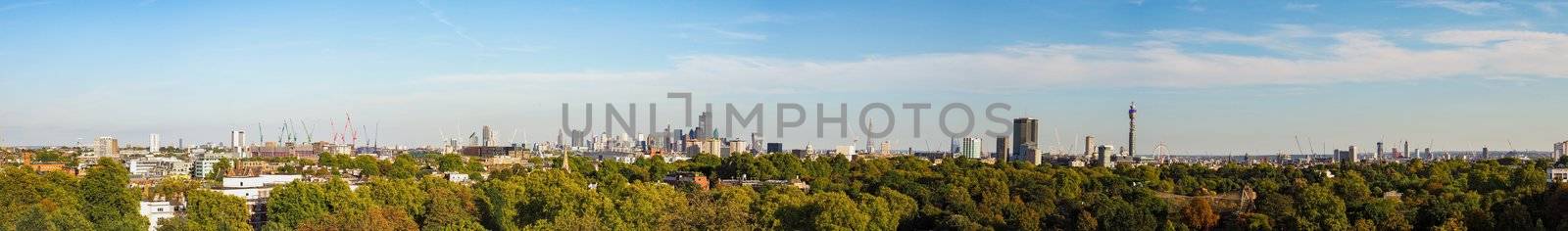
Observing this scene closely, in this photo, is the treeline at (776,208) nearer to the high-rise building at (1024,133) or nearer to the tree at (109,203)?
the tree at (109,203)

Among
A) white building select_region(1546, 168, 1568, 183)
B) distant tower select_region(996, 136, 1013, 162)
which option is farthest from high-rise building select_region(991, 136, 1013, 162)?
white building select_region(1546, 168, 1568, 183)

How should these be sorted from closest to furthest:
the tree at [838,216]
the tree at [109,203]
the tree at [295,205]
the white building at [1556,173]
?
1. the tree at [109,203]
2. the tree at [838,216]
3. the tree at [295,205]
4. the white building at [1556,173]

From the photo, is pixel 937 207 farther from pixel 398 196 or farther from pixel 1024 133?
pixel 1024 133

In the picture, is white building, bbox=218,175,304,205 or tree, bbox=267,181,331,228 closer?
tree, bbox=267,181,331,228

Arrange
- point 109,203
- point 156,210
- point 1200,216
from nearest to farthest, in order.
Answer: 1. point 1200,216
2. point 109,203
3. point 156,210

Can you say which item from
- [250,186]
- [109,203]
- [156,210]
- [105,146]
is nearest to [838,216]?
[156,210]

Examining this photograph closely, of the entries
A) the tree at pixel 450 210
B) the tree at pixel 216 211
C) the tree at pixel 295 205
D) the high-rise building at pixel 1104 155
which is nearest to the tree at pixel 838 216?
the tree at pixel 450 210

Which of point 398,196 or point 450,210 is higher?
point 398,196

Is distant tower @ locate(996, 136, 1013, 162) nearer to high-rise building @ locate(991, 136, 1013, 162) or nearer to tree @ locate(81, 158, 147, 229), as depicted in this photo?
high-rise building @ locate(991, 136, 1013, 162)

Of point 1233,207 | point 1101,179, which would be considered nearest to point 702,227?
point 1233,207
